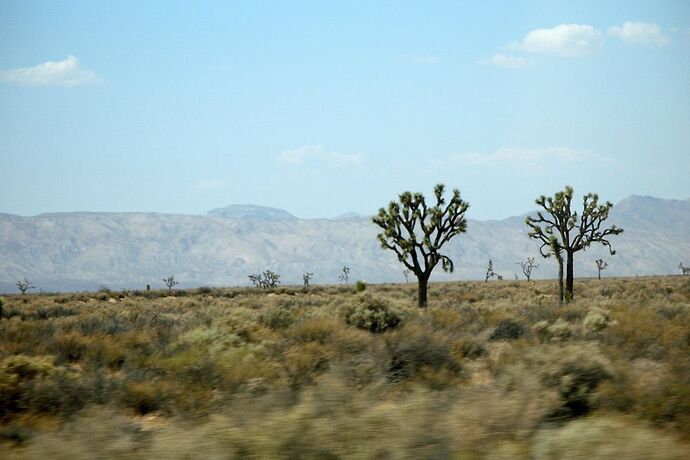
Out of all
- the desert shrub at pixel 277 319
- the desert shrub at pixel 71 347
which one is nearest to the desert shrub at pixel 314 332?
the desert shrub at pixel 277 319

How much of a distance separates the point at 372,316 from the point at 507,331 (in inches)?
136

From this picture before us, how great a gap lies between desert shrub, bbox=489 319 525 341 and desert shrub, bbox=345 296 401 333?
2.53 meters

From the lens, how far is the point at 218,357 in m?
10.9

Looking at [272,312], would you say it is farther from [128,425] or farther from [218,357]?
[128,425]

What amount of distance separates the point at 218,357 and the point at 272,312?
5742mm

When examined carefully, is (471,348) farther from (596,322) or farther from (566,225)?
(566,225)

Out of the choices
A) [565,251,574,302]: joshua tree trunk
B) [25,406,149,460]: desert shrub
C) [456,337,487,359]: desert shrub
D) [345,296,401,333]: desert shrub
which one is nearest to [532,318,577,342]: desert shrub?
[456,337,487,359]: desert shrub

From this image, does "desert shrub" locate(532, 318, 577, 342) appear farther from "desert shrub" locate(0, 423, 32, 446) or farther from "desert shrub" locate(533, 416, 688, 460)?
"desert shrub" locate(0, 423, 32, 446)

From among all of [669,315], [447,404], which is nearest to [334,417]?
[447,404]

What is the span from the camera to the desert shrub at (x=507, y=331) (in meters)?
15.1

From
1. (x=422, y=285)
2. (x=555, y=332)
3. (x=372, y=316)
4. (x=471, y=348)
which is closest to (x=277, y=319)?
(x=372, y=316)

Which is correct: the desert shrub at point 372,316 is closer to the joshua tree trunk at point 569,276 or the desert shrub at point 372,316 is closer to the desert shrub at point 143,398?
the desert shrub at point 143,398

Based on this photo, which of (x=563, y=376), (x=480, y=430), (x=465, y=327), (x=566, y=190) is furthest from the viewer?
(x=566, y=190)

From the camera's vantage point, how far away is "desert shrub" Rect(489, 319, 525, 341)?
49.5 feet
